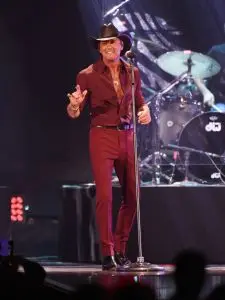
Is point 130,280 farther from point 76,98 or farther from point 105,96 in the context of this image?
point 105,96

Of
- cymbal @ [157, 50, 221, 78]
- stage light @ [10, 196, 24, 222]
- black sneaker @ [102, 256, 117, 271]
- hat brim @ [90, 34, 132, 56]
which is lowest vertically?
black sneaker @ [102, 256, 117, 271]

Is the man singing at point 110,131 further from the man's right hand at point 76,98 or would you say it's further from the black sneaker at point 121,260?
the man's right hand at point 76,98

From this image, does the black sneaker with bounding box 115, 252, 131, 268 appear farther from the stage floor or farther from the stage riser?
the stage riser

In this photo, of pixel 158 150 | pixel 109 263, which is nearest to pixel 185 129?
pixel 158 150

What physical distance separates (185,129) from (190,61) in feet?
2.65

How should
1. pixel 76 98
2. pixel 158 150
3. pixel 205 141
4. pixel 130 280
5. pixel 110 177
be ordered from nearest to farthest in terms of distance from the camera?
pixel 130 280 < pixel 76 98 < pixel 110 177 < pixel 158 150 < pixel 205 141

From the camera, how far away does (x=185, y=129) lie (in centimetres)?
944

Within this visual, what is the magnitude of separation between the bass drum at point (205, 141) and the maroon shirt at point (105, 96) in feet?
9.88

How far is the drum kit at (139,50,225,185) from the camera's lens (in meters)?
9.20

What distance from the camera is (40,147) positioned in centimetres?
973

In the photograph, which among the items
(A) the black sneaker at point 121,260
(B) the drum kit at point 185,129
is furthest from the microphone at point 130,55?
(B) the drum kit at point 185,129

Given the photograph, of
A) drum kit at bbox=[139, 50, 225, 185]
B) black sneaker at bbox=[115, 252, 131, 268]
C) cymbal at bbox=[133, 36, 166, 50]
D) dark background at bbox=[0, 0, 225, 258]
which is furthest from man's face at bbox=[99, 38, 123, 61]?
dark background at bbox=[0, 0, 225, 258]

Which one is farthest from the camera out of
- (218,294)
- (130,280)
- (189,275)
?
(130,280)

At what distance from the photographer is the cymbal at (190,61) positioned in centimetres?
936
